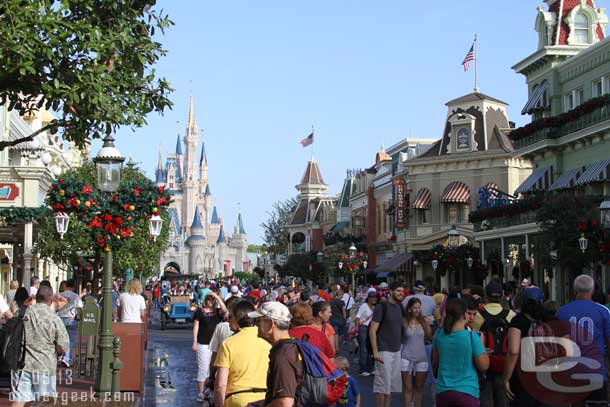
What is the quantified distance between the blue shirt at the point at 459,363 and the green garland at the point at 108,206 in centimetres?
816

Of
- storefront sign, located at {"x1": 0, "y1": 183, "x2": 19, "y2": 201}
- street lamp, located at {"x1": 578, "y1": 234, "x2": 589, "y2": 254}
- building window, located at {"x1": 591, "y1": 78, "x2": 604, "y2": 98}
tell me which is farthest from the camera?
building window, located at {"x1": 591, "y1": 78, "x2": 604, "y2": 98}

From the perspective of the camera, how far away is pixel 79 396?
15.7 m

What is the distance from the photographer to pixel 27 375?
1170 centimetres

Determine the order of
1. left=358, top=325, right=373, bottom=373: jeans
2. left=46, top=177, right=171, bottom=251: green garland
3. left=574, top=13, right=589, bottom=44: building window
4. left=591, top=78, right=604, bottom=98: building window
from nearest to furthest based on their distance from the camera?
left=46, top=177, right=171, bottom=251: green garland < left=358, top=325, right=373, bottom=373: jeans < left=591, top=78, right=604, bottom=98: building window < left=574, top=13, right=589, bottom=44: building window

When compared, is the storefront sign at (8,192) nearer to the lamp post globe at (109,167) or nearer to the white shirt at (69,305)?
the white shirt at (69,305)

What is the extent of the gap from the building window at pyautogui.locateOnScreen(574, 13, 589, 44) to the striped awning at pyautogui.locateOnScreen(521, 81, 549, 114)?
184 centimetres

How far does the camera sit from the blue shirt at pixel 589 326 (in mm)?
9875

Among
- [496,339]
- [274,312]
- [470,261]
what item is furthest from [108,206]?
[470,261]

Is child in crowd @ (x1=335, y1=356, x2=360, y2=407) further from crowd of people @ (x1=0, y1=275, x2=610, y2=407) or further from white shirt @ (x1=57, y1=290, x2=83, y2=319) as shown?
white shirt @ (x1=57, y1=290, x2=83, y2=319)

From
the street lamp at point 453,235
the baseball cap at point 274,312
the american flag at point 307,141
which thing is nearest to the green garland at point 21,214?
the street lamp at point 453,235

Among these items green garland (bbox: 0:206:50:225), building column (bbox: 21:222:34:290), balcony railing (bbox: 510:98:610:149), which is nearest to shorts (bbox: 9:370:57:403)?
green garland (bbox: 0:206:50:225)

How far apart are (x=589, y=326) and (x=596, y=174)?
843 inches

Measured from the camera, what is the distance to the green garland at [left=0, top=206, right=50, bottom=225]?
2655 centimetres

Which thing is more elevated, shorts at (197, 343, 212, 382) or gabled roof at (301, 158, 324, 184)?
gabled roof at (301, 158, 324, 184)
